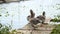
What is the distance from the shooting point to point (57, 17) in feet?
4.10

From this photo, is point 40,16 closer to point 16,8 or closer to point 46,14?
point 46,14

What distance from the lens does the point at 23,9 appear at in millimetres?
1277

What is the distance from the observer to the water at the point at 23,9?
1.25 m

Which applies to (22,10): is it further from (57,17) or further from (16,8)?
(57,17)

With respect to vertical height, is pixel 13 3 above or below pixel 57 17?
above

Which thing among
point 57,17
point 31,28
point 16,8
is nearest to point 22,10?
point 16,8

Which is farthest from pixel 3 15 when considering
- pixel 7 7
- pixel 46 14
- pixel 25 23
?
pixel 46 14

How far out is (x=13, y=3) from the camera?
4.23 ft

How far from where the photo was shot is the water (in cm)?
125

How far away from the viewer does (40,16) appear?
123 cm

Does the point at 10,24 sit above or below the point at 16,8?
below

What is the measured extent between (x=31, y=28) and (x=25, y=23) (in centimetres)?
6

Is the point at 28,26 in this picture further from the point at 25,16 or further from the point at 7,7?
the point at 7,7

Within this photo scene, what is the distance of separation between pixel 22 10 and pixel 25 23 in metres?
0.11
